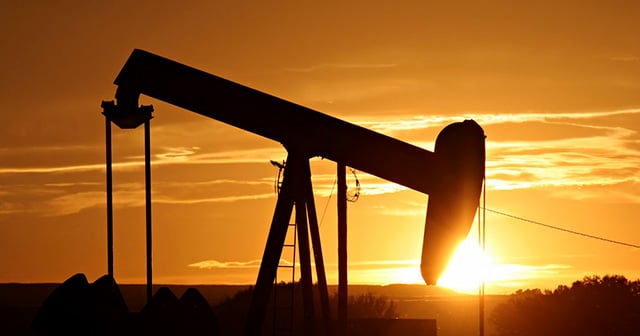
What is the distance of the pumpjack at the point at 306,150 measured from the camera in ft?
58.0

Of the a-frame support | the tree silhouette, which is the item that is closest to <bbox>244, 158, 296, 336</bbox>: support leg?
the a-frame support

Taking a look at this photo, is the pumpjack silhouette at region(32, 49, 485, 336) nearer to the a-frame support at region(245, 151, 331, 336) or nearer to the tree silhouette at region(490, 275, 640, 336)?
the a-frame support at region(245, 151, 331, 336)

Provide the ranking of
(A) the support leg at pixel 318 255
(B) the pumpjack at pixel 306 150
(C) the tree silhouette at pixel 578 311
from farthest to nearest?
(C) the tree silhouette at pixel 578 311 < (A) the support leg at pixel 318 255 < (B) the pumpjack at pixel 306 150

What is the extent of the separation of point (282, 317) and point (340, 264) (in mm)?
31215

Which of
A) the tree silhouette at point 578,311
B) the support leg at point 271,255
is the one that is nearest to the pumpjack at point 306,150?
the support leg at point 271,255

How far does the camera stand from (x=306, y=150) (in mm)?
17938

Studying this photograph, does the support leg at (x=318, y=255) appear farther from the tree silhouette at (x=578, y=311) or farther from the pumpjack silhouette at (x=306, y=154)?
the tree silhouette at (x=578, y=311)

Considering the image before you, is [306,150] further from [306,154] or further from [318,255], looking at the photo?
[318,255]

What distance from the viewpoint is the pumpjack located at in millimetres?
17672

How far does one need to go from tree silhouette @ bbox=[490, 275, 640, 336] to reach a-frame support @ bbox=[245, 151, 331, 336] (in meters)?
30.5

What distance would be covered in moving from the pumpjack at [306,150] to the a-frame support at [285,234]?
15 mm

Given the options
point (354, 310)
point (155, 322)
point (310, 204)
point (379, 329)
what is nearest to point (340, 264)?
point (310, 204)

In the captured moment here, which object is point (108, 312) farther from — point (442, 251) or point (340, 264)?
point (442, 251)

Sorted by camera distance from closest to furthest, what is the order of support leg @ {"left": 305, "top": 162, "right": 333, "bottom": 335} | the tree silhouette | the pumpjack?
the pumpjack
support leg @ {"left": 305, "top": 162, "right": 333, "bottom": 335}
the tree silhouette
